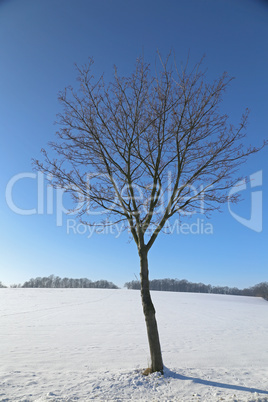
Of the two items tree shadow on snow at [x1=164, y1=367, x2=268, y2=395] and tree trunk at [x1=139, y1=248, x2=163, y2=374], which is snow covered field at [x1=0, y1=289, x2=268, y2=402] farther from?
tree trunk at [x1=139, y1=248, x2=163, y2=374]

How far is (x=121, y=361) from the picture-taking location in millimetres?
10172

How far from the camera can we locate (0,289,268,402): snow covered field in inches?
226

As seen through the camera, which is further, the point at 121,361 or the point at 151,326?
the point at 121,361

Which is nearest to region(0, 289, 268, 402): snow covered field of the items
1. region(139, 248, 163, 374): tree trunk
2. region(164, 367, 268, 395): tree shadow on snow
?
region(164, 367, 268, 395): tree shadow on snow

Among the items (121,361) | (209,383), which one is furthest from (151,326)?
(121,361)

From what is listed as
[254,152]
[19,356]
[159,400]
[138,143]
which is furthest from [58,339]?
[254,152]

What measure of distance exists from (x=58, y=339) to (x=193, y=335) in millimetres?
8617

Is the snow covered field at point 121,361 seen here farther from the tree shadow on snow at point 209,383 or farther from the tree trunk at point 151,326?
the tree trunk at point 151,326

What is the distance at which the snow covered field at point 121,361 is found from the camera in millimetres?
5746

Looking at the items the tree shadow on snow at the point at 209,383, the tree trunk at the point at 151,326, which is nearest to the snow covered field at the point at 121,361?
the tree shadow on snow at the point at 209,383

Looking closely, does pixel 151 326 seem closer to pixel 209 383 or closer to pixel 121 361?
pixel 209 383

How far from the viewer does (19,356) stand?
1032 cm

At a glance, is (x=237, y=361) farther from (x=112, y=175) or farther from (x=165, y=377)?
(x=112, y=175)

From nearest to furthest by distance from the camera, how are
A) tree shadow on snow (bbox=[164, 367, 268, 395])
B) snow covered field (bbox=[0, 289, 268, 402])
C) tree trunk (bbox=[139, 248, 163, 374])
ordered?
snow covered field (bbox=[0, 289, 268, 402]) → tree shadow on snow (bbox=[164, 367, 268, 395]) → tree trunk (bbox=[139, 248, 163, 374])
